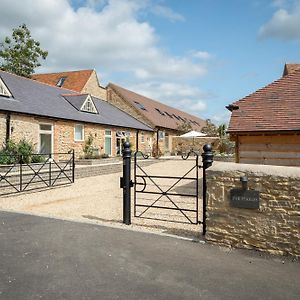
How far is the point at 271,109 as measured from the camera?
1032 cm

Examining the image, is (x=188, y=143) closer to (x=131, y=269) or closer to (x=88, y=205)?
(x=88, y=205)

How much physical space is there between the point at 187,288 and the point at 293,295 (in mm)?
1293

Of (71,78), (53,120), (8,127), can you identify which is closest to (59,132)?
(53,120)

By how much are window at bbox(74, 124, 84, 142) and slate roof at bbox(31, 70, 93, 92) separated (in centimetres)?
1363

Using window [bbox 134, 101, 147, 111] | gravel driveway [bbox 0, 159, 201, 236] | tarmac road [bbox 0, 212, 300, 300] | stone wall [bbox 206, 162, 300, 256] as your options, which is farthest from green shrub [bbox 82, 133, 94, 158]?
stone wall [bbox 206, 162, 300, 256]

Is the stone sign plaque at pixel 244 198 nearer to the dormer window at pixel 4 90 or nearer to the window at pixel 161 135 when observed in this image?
the dormer window at pixel 4 90

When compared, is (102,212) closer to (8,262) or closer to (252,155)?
(8,262)

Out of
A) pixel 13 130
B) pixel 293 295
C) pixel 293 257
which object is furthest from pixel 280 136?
pixel 13 130

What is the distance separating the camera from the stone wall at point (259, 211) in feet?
16.2

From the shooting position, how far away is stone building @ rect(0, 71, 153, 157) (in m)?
16.4

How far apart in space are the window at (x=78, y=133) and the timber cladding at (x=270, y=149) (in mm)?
13149

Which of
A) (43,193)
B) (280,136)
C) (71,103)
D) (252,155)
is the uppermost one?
(71,103)

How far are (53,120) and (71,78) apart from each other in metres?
19.3

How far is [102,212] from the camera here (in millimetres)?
8422
